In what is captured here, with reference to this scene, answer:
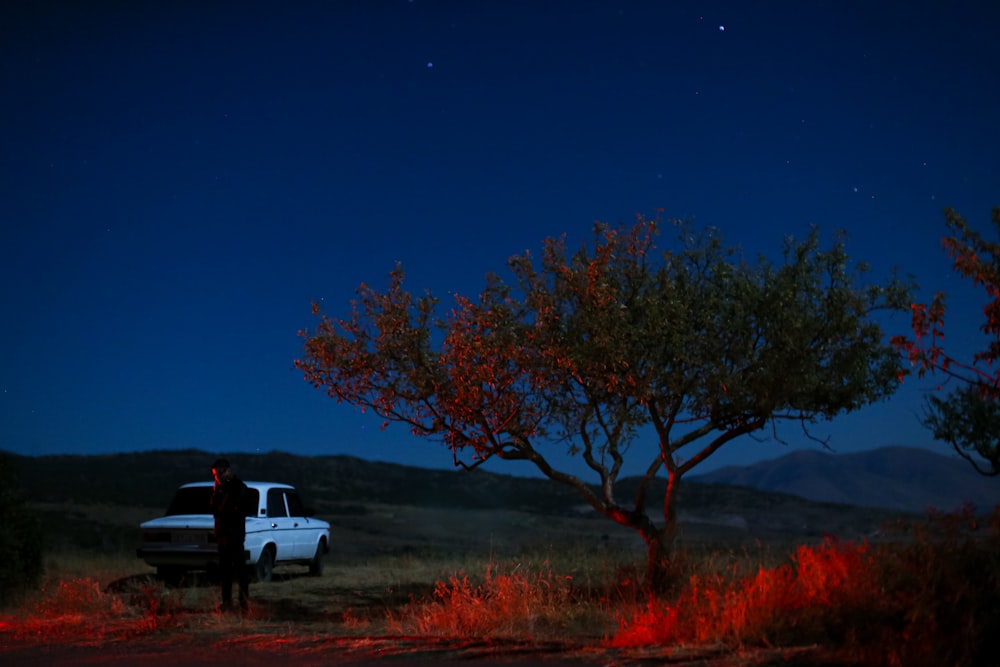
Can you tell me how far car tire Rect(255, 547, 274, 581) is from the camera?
19250 millimetres

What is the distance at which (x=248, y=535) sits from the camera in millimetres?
18547

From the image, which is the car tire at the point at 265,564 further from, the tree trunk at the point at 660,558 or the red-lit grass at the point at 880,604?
the red-lit grass at the point at 880,604

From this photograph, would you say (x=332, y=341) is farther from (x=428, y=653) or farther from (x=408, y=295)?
(x=428, y=653)

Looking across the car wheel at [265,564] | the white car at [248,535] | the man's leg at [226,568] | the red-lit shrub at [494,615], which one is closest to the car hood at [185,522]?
the white car at [248,535]

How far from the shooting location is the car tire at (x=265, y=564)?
1925cm

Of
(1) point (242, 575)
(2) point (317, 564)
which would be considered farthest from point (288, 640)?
(2) point (317, 564)

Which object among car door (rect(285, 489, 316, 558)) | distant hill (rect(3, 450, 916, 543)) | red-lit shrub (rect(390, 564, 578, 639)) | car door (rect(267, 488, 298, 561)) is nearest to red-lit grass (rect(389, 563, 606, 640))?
red-lit shrub (rect(390, 564, 578, 639))

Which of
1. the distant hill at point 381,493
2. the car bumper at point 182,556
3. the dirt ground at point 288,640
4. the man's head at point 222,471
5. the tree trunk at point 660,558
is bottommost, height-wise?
the dirt ground at point 288,640

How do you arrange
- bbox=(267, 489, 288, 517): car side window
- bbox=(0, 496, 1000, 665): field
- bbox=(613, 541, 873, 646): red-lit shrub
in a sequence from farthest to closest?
bbox=(267, 489, 288, 517): car side window < bbox=(613, 541, 873, 646): red-lit shrub < bbox=(0, 496, 1000, 665): field

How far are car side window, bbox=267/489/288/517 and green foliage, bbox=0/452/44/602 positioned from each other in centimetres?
431

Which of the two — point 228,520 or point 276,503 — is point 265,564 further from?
point 228,520

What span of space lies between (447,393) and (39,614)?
6509 millimetres

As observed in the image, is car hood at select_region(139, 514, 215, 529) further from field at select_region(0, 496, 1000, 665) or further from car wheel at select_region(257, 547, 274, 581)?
car wheel at select_region(257, 547, 274, 581)

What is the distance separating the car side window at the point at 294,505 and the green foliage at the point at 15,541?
4.81m
